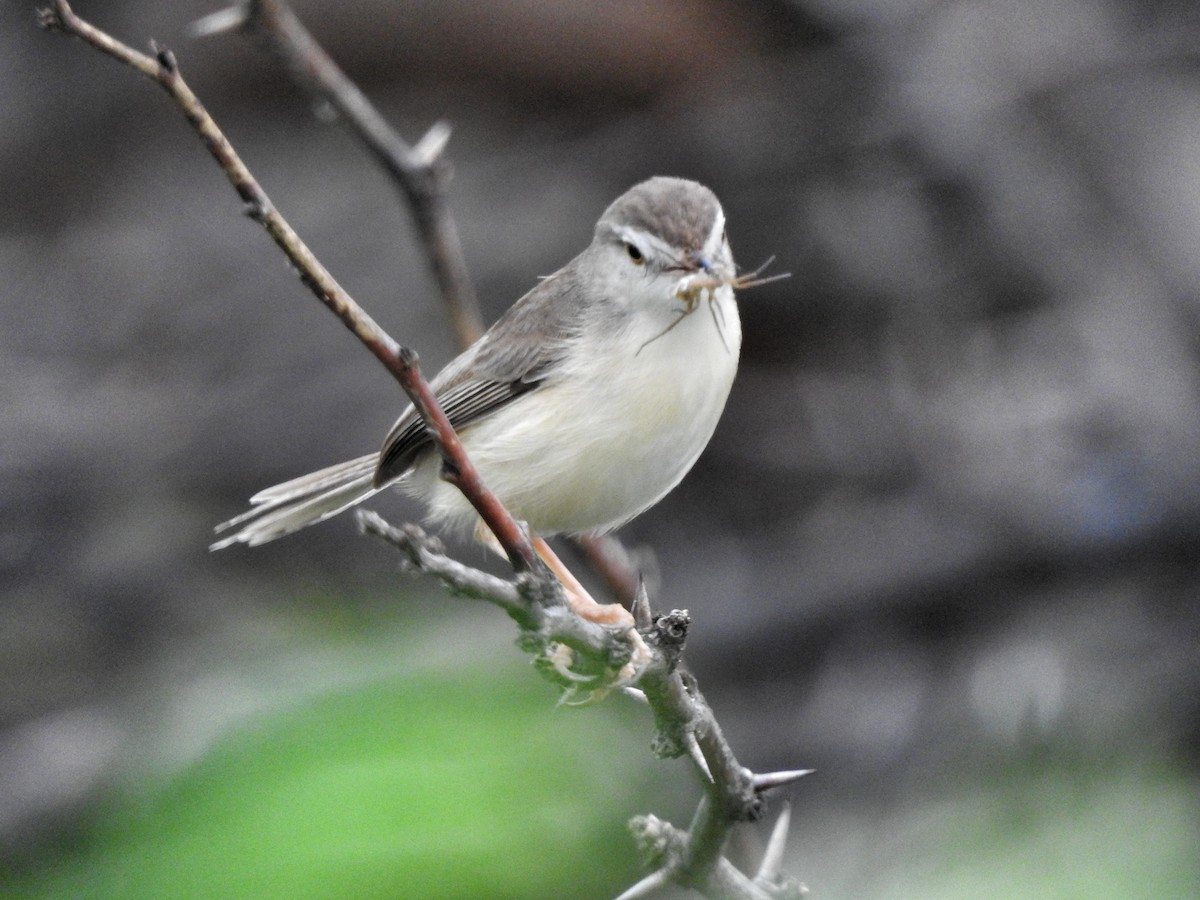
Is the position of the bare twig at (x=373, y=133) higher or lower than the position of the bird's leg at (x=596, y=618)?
higher

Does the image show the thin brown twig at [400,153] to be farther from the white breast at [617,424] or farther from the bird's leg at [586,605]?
the white breast at [617,424]

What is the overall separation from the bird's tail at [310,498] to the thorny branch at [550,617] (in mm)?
1893

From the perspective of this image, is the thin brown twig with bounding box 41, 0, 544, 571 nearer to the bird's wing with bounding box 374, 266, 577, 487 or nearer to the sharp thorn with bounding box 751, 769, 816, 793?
the sharp thorn with bounding box 751, 769, 816, 793

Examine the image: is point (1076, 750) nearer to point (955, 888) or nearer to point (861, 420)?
point (955, 888)

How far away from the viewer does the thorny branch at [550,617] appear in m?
1.92

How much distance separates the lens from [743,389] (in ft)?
26.3

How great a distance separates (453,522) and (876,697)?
102 inches

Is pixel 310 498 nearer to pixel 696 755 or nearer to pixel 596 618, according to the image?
pixel 596 618

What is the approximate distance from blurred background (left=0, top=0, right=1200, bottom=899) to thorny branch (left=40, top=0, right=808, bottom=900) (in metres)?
0.83

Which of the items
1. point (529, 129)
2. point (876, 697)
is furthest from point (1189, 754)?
point (529, 129)

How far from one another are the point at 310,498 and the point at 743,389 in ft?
12.9

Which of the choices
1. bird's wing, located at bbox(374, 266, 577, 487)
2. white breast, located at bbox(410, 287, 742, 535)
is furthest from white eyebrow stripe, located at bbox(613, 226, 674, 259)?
Result: bird's wing, located at bbox(374, 266, 577, 487)

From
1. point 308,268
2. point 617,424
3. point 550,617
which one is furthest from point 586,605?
point 308,268

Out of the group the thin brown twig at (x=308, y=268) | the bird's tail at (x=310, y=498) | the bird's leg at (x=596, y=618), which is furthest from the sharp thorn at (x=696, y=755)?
the bird's tail at (x=310, y=498)
